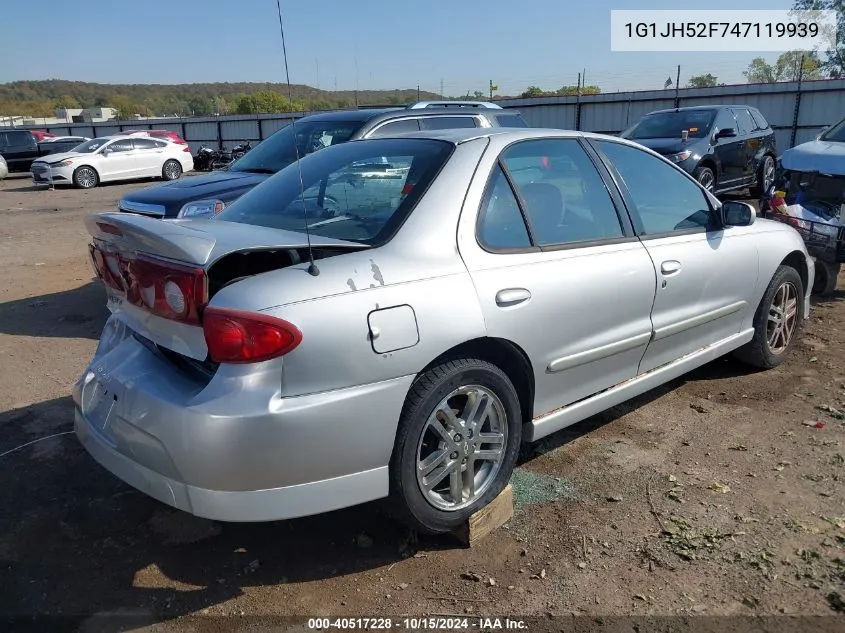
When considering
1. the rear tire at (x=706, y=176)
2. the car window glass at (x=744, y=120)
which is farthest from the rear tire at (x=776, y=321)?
the car window glass at (x=744, y=120)

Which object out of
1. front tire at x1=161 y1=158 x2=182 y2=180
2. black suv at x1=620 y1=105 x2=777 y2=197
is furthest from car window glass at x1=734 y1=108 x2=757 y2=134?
front tire at x1=161 y1=158 x2=182 y2=180

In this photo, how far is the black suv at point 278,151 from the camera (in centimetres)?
607

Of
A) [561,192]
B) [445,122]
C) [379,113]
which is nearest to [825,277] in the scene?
[445,122]

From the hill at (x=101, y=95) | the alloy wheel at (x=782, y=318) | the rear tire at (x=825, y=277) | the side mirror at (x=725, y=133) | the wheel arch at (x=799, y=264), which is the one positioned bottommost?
the rear tire at (x=825, y=277)

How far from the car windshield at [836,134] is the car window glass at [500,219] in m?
6.66

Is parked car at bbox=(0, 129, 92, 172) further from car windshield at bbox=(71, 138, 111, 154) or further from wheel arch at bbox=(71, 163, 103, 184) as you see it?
wheel arch at bbox=(71, 163, 103, 184)

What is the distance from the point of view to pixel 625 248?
347 cm

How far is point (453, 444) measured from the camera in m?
2.80

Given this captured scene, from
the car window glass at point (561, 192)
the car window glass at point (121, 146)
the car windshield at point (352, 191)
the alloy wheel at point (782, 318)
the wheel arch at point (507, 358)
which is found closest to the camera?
the wheel arch at point (507, 358)

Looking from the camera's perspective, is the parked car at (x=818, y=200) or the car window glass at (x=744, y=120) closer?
the parked car at (x=818, y=200)

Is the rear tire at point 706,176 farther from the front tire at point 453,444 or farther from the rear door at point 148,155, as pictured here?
the rear door at point 148,155

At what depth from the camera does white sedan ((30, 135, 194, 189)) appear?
2006 cm

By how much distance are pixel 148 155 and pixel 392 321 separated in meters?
21.2

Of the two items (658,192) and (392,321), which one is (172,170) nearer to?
(658,192)
